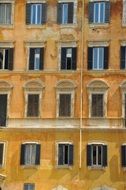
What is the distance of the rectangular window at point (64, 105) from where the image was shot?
4384cm

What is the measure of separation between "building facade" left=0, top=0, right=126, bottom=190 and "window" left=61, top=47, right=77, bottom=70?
0.26 feet

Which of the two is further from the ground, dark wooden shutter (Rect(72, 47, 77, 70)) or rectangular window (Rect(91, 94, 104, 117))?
dark wooden shutter (Rect(72, 47, 77, 70))

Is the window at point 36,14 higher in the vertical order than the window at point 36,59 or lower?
higher

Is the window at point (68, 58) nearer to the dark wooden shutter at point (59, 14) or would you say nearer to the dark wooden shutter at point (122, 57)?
the dark wooden shutter at point (59, 14)

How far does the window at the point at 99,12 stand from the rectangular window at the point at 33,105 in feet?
24.5

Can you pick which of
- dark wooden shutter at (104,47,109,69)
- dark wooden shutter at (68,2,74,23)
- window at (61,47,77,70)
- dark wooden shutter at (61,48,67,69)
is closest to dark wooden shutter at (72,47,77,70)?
window at (61,47,77,70)

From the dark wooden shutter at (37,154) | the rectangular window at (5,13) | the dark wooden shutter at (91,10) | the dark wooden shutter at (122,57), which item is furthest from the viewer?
the rectangular window at (5,13)

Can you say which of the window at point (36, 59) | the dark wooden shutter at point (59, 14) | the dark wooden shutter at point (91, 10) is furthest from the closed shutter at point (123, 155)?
the dark wooden shutter at point (59, 14)

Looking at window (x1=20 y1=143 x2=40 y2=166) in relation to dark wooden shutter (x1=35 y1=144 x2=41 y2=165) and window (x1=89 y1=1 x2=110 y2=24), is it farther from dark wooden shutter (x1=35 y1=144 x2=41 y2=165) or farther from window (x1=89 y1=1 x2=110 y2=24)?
window (x1=89 y1=1 x2=110 y2=24)

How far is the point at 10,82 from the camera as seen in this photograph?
44875 mm

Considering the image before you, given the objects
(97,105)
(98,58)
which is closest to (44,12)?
(98,58)

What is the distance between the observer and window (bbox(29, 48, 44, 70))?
148 feet

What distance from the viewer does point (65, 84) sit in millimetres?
44250

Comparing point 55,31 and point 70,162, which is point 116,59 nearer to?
point 55,31
